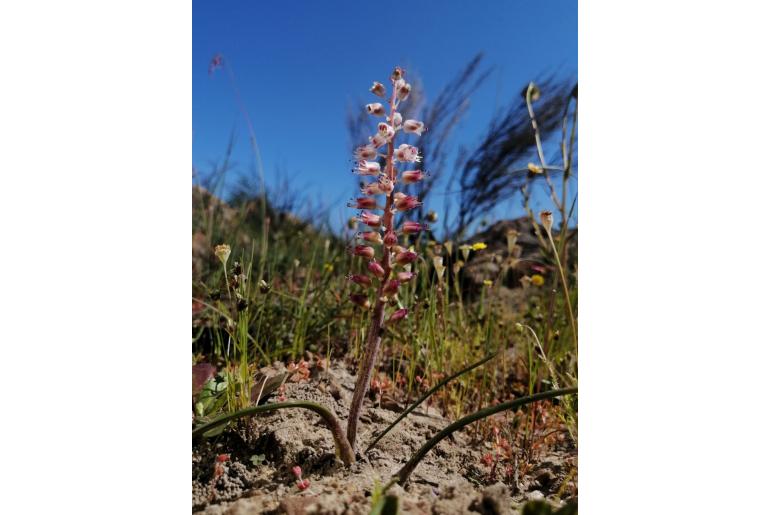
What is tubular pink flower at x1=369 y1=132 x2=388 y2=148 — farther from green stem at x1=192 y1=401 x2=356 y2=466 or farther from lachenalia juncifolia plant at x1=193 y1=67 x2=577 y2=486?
green stem at x1=192 y1=401 x2=356 y2=466

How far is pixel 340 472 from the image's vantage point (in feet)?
2.85

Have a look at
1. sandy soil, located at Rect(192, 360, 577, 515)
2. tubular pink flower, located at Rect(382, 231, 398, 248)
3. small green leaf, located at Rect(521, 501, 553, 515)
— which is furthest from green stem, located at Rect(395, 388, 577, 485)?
tubular pink flower, located at Rect(382, 231, 398, 248)

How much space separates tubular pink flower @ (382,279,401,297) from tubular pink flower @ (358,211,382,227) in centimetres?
9

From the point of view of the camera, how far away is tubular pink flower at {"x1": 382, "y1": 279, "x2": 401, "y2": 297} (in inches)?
32.7

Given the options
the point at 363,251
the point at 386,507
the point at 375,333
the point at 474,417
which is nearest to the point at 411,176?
the point at 363,251

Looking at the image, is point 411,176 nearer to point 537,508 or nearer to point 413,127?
point 413,127

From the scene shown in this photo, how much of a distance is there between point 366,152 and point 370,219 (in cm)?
11

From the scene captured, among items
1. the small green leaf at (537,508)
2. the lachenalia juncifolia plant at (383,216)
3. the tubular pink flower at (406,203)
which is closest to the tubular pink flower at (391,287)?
the lachenalia juncifolia plant at (383,216)

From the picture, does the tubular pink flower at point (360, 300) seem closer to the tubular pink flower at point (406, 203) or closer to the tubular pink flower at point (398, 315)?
the tubular pink flower at point (398, 315)
